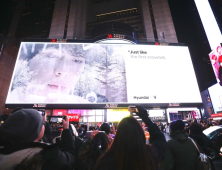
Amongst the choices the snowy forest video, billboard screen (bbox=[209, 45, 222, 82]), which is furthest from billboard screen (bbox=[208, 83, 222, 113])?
the snowy forest video

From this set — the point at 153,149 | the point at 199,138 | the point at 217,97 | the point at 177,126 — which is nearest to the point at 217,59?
the point at 217,97

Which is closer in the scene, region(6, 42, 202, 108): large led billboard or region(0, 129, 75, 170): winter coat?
region(0, 129, 75, 170): winter coat

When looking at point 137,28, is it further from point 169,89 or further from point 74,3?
point 169,89

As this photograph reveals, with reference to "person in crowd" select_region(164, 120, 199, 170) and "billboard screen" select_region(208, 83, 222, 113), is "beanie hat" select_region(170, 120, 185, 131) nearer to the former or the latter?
"person in crowd" select_region(164, 120, 199, 170)

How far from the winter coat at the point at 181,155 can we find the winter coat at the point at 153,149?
1069 millimetres

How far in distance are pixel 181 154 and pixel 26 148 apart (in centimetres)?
256

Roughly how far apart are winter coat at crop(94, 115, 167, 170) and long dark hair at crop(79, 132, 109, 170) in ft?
3.09

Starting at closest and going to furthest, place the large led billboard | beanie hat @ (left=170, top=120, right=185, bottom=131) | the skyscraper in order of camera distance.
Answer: beanie hat @ (left=170, top=120, right=185, bottom=131)
the large led billboard
the skyscraper

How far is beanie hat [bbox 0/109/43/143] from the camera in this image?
42.4 inches

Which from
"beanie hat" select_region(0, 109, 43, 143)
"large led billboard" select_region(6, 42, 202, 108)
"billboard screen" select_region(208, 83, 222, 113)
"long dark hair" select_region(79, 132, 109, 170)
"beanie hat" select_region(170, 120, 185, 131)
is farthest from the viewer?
"billboard screen" select_region(208, 83, 222, 113)

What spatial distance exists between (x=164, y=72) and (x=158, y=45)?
264 centimetres

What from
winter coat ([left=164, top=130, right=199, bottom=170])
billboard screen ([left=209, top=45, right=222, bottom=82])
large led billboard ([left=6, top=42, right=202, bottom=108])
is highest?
billboard screen ([left=209, top=45, right=222, bottom=82])

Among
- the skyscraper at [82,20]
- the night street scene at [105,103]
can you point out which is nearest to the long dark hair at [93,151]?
the night street scene at [105,103]

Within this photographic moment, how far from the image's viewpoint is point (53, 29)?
3588 cm
